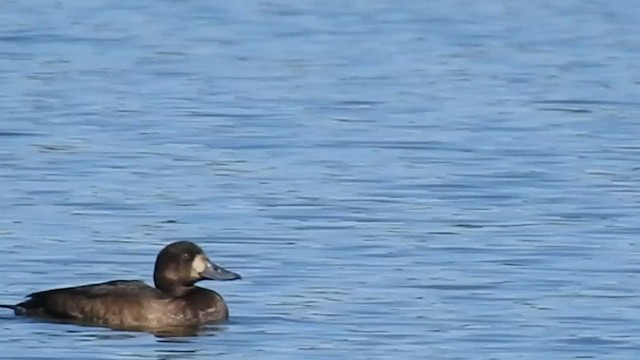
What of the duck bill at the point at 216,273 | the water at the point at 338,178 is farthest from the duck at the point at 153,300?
the water at the point at 338,178

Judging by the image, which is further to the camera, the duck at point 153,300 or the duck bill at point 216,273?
the duck bill at point 216,273

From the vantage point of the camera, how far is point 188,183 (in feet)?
54.7

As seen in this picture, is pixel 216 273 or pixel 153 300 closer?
pixel 153 300

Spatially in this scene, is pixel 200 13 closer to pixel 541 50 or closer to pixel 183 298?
pixel 541 50

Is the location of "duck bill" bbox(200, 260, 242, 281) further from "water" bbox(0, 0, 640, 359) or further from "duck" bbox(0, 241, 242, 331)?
"water" bbox(0, 0, 640, 359)

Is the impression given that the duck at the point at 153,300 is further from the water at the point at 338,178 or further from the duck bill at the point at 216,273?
the water at the point at 338,178

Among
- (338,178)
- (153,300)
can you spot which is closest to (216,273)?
(153,300)

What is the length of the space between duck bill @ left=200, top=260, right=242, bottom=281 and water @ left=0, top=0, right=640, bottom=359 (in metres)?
0.16

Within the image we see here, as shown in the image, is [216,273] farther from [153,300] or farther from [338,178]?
[338,178]

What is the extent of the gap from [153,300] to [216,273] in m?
0.39

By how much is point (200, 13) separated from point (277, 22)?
144 cm

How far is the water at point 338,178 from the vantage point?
12.5 m

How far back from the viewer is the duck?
12.5 metres

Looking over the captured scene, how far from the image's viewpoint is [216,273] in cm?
1308
